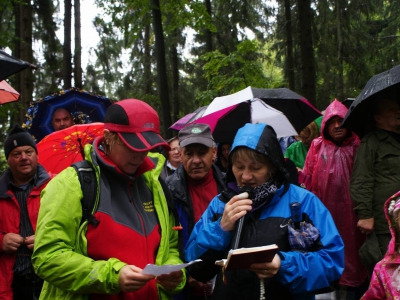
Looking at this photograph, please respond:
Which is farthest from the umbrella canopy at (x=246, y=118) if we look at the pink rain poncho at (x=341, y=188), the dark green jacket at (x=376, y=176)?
the dark green jacket at (x=376, y=176)

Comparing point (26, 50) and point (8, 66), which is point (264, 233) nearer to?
point (8, 66)

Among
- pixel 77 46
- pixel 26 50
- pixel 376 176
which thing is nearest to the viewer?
pixel 376 176

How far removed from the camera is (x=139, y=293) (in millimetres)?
2811

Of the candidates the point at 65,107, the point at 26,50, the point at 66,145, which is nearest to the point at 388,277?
the point at 66,145

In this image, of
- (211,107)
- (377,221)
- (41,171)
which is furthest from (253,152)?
(211,107)

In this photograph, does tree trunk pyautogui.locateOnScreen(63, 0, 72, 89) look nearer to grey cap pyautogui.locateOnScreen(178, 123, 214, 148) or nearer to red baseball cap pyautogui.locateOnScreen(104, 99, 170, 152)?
grey cap pyautogui.locateOnScreen(178, 123, 214, 148)

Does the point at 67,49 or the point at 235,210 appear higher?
the point at 67,49

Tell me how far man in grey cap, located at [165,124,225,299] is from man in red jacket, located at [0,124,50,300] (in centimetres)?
142

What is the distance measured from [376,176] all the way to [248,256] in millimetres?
2806

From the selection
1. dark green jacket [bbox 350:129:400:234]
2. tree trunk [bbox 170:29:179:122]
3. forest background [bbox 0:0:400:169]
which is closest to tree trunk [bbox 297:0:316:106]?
forest background [bbox 0:0:400:169]

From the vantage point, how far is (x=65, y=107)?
237 inches

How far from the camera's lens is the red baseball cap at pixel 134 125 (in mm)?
2744

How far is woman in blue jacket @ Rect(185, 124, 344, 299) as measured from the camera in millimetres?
2656

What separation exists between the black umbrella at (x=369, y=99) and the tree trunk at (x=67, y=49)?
10374 millimetres
